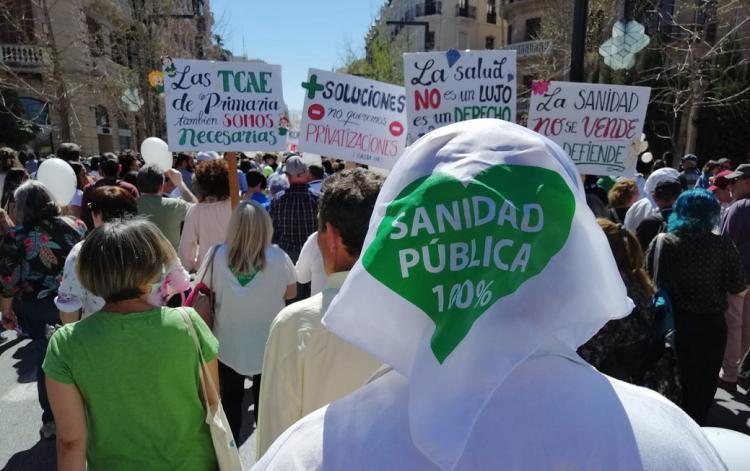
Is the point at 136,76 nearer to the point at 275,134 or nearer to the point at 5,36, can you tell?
the point at 5,36

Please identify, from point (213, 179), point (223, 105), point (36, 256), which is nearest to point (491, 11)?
point (223, 105)

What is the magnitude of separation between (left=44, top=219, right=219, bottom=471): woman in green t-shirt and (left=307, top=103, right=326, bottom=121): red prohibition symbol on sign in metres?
2.78

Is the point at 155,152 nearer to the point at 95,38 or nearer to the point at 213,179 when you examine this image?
the point at 213,179

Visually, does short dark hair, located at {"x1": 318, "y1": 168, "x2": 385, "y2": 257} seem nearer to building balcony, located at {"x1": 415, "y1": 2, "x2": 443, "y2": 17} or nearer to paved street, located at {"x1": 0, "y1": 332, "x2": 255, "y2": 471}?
paved street, located at {"x1": 0, "y1": 332, "x2": 255, "y2": 471}

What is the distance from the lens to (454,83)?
4340 mm

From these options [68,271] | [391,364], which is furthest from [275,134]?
[391,364]

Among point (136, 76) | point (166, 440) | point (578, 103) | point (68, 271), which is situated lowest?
point (166, 440)

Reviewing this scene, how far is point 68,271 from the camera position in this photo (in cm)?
270

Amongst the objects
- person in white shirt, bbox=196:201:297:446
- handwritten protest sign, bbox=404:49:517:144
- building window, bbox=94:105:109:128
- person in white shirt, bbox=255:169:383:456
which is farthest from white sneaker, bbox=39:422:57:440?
building window, bbox=94:105:109:128

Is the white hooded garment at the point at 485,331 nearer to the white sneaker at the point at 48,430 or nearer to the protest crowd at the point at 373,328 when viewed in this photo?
the protest crowd at the point at 373,328

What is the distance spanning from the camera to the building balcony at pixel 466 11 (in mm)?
47812

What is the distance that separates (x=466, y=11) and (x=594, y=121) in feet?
157

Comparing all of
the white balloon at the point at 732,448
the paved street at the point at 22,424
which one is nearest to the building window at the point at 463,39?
the paved street at the point at 22,424

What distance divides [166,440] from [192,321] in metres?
0.43
